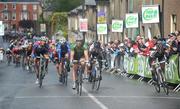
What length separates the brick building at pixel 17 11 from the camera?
636 ft

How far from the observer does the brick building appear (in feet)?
636

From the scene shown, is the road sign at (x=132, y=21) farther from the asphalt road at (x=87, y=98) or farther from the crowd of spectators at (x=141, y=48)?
the asphalt road at (x=87, y=98)

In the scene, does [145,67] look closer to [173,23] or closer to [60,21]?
[173,23]

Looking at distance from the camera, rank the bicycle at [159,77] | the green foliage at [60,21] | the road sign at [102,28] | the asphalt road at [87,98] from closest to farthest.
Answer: the asphalt road at [87,98] < the bicycle at [159,77] < the road sign at [102,28] < the green foliage at [60,21]

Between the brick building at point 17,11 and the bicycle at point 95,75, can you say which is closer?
the bicycle at point 95,75

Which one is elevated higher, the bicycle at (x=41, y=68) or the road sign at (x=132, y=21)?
the road sign at (x=132, y=21)

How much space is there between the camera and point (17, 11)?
196750mm

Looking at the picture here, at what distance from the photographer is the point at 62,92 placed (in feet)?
66.2

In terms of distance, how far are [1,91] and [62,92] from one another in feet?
7.31

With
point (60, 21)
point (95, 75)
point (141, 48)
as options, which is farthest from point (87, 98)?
point (60, 21)

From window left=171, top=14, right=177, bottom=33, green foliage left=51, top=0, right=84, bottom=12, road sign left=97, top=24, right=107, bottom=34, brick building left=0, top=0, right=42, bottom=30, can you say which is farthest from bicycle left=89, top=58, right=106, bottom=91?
brick building left=0, top=0, right=42, bottom=30

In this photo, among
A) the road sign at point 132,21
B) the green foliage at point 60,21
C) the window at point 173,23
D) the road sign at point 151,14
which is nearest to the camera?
the road sign at point 151,14

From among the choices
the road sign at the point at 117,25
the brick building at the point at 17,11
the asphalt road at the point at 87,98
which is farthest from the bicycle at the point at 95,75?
the brick building at the point at 17,11

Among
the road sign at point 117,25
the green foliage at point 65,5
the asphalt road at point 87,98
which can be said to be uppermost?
the green foliage at point 65,5
